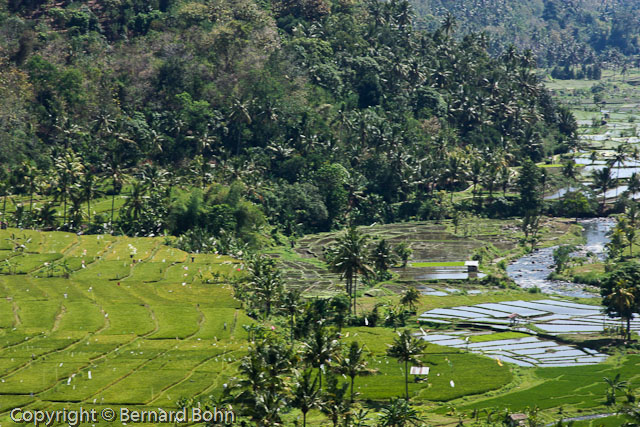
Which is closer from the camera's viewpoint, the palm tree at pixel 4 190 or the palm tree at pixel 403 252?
the palm tree at pixel 403 252

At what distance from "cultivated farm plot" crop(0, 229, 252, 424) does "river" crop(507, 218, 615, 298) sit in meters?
50.4

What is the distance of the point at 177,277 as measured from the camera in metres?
129

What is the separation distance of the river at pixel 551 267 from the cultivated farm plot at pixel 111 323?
5040cm

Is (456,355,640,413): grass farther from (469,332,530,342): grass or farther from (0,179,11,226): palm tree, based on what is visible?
(0,179,11,226): palm tree

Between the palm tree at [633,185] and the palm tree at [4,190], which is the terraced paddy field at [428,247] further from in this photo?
the palm tree at [4,190]

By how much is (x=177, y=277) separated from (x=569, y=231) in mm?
88814

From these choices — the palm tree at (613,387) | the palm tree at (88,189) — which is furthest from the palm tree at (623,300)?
the palm tree at (88,189)

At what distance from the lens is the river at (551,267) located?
138 m

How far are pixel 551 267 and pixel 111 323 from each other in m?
80.0

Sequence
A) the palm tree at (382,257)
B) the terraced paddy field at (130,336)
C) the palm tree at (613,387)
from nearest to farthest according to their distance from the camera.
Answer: the terraced paddy field at (130,336) < the palm tree at (613,387) < the palm tree at (382,257)

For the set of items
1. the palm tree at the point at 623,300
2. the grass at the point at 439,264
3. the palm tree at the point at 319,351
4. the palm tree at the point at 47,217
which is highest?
the palm tree at the point at 47,217

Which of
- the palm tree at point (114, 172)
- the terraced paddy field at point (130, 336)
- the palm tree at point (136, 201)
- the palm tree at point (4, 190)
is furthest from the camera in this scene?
the palm tree at point (114, 172)

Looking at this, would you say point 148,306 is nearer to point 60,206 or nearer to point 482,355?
point 482,355

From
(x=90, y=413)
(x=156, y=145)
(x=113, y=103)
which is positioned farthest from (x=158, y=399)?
(x=113, y=103)
